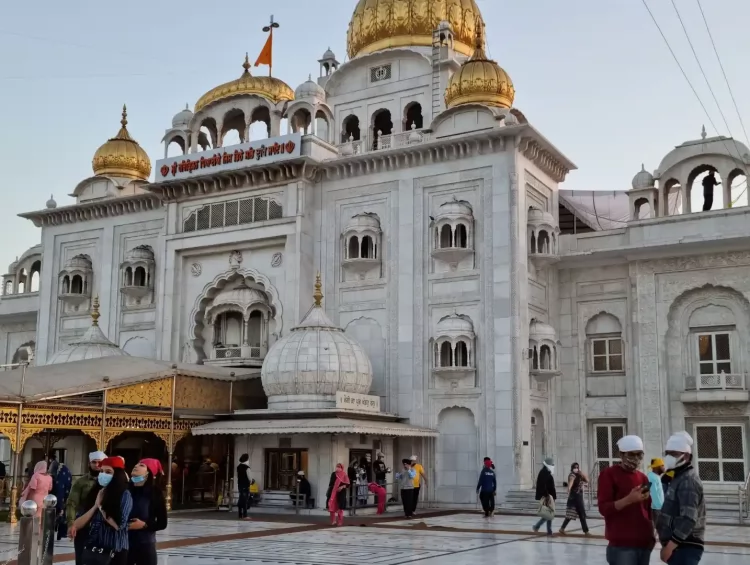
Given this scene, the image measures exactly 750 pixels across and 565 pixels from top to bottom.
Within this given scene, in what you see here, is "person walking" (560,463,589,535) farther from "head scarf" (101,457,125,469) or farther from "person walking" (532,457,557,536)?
"head scarf" (101,457,125,469)

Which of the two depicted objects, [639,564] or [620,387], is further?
[620,387]

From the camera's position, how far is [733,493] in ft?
72.1

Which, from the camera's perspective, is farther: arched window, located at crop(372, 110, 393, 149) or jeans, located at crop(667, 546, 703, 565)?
arched window, located at crop(372, 110, 393, 149)

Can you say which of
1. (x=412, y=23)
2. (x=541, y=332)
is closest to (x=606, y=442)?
(x=541, y=332)

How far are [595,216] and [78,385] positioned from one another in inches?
756

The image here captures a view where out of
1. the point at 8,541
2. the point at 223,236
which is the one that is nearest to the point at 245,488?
the point at 8,541

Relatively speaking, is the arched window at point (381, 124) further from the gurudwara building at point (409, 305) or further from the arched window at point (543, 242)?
the arched window at point (543, 242)

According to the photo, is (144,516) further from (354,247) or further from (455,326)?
(354,247)

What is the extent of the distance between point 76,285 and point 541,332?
15923mm

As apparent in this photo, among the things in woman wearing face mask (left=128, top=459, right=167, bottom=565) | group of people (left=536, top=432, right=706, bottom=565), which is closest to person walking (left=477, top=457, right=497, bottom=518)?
woman wearing face mask (left=128, top=459, right=167, bottom=565)

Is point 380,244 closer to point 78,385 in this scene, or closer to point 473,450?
point 473,450

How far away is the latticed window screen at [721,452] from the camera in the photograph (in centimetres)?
2264

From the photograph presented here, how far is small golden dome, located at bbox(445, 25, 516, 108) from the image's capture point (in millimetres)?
25500

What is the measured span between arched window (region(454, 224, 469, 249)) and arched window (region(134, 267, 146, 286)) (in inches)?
422
